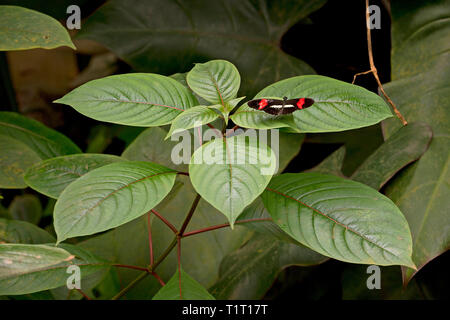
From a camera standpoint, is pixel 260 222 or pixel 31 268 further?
pixel 260 222

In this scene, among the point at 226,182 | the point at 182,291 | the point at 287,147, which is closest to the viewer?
the point at 226,182

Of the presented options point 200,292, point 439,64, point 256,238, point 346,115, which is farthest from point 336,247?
point 439,64

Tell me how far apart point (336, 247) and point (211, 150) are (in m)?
0.24

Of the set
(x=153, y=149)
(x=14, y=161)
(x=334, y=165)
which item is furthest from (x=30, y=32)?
(x=334, y=165)

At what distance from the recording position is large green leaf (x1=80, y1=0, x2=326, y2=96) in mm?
1250

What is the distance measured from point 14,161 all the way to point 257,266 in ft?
2.05

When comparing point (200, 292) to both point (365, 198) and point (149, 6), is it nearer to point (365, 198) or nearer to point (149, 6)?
point (365, 198)

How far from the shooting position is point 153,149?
111 centimetres

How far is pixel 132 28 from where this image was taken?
1.25 meters

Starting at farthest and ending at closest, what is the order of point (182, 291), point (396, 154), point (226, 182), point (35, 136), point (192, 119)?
point (35, 136)
point (396, 154)
point (182, 291)
point (192, 119)
point (226, 182)

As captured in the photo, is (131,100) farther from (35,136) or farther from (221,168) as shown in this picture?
(35,136)

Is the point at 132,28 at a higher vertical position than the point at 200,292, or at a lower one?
higher

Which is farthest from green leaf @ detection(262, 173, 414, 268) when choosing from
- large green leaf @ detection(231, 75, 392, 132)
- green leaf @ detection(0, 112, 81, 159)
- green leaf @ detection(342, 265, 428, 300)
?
green leaf @ detection(0, 112, 81, 159)

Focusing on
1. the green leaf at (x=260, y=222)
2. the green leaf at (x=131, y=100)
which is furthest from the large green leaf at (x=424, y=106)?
the green leaf at (x=131, y=100)
